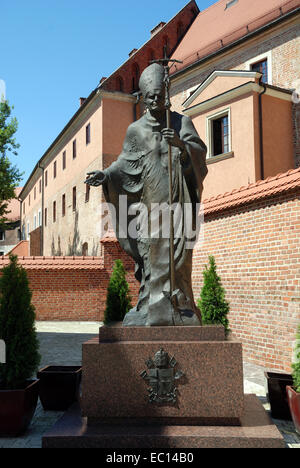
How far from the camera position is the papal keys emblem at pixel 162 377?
3674 millimetres

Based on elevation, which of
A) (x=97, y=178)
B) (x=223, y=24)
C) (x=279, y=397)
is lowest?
(x=279, y=397)

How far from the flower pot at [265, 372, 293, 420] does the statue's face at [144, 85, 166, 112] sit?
3.17 m

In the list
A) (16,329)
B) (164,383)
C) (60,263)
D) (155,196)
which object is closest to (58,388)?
(16,329)

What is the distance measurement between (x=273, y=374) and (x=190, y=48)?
20.0 metres

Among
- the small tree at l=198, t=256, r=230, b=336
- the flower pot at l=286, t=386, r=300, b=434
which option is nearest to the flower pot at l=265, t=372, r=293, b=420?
the flower pot at l=286, t=386, r=300, b=434

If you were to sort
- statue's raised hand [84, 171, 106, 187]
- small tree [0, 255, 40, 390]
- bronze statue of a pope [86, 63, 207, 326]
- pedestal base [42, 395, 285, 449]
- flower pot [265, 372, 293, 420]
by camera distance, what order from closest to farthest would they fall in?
pedestal base [42, 395, 285, 449] < bronze statue of a pope [86, 63, 207, 326] < statue's raised hand [84, 171, 106, 187] < small tree [0, 255, 40, 390] < flower pot [265, 372, 293, 420]

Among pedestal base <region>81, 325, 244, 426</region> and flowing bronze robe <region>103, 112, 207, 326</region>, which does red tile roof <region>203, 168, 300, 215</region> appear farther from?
pedestal base <region>81, 325, 244, 426</region>

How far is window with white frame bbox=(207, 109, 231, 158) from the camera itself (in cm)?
1559

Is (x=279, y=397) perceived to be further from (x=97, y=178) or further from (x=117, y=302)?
(x=117, y=302)

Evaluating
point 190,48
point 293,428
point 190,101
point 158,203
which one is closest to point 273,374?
point 293,428

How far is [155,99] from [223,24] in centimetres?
1878

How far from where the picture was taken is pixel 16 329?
474 cm

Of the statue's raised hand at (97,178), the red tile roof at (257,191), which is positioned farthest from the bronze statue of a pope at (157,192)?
the red tile roof at (257,191)

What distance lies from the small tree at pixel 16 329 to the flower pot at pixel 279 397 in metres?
2.60
